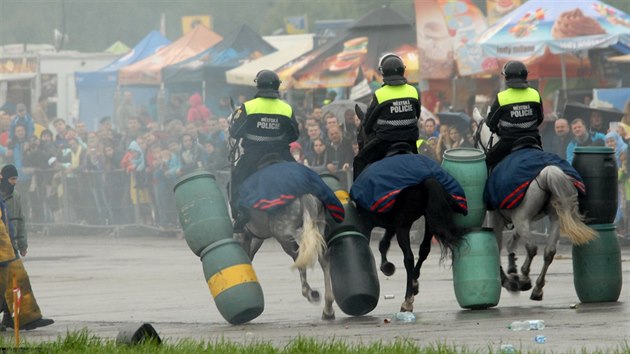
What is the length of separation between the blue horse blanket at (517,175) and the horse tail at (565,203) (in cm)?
8

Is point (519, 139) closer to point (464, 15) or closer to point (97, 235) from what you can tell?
point (464, 15)

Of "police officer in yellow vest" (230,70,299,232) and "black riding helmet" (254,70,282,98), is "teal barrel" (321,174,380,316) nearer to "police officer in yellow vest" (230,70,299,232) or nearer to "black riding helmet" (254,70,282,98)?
"police officer in yellow vest" (230,70,299,232)

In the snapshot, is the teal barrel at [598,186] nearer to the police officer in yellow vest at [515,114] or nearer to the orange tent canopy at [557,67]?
the police officer in yellow vest at [515,114]

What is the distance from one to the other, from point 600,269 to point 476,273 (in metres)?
1.29

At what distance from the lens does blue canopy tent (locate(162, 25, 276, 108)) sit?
42344 millimetres

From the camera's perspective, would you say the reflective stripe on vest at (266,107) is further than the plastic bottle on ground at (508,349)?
Yes

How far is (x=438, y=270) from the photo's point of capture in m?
21.1

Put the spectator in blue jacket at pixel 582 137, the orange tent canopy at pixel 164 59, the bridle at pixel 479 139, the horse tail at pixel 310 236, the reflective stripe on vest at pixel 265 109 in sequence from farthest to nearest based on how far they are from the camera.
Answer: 1. the orange tent canopy at pixel 164 59
2. the spectator in blue jacket at pixel 582 137
3. the bridle at pixel 479 139
4. the reflective stripe on vest at pixel 265 109
5. the horse tail at pixel 310 236

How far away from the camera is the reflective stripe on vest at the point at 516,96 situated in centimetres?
1543

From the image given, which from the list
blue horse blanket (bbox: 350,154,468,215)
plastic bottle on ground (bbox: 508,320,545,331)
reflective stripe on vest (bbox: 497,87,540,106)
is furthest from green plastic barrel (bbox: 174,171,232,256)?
plastic bottle on ground (bbox: 508,320,545,331)

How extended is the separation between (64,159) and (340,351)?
24.4m

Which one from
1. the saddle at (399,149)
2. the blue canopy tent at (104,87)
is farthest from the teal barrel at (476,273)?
the blue canopy tent at (104,87)

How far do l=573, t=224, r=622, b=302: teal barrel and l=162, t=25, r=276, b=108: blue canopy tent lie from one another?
89.1ft

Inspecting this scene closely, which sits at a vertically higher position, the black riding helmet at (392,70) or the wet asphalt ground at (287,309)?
the black riding helmet at (392,70)
